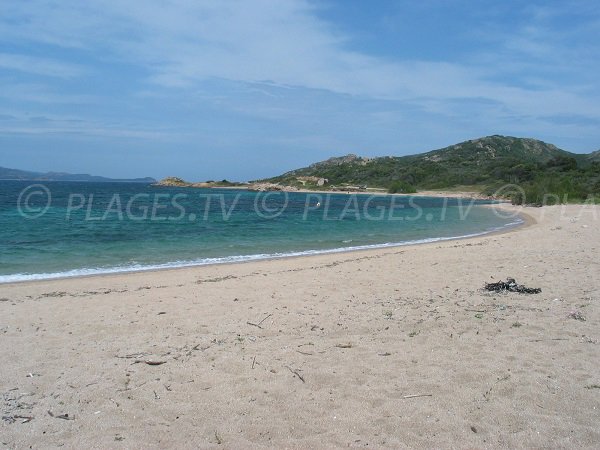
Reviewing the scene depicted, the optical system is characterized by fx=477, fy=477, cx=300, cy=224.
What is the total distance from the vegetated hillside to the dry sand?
43.0m

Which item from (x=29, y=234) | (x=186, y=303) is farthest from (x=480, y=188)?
(x=186, y=303)

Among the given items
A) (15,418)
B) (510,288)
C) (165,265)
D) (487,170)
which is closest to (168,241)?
(165,265)

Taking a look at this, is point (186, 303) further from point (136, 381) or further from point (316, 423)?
point (316, 423)

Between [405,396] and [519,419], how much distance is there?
990 mm

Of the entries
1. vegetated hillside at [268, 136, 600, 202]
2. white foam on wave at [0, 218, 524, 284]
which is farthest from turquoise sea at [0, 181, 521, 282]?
vegetated hillside at [268, 136, 600, 202]

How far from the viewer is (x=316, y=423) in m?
4.12

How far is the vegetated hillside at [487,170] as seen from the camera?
54.2 metres

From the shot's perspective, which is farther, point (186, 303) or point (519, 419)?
point (186, 303)

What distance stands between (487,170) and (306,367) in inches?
3901

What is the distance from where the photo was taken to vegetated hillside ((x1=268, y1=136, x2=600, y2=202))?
54188mm

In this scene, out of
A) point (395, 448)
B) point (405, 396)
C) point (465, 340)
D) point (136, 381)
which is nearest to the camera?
point (395, 448)

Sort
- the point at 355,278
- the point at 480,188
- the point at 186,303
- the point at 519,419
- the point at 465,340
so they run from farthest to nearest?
the point at 480,188
the point at 355,278
the point at 186,303
the point at 465,340
the point at 519,419

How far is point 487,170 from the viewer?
315ft

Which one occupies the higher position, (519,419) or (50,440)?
(519,419)
